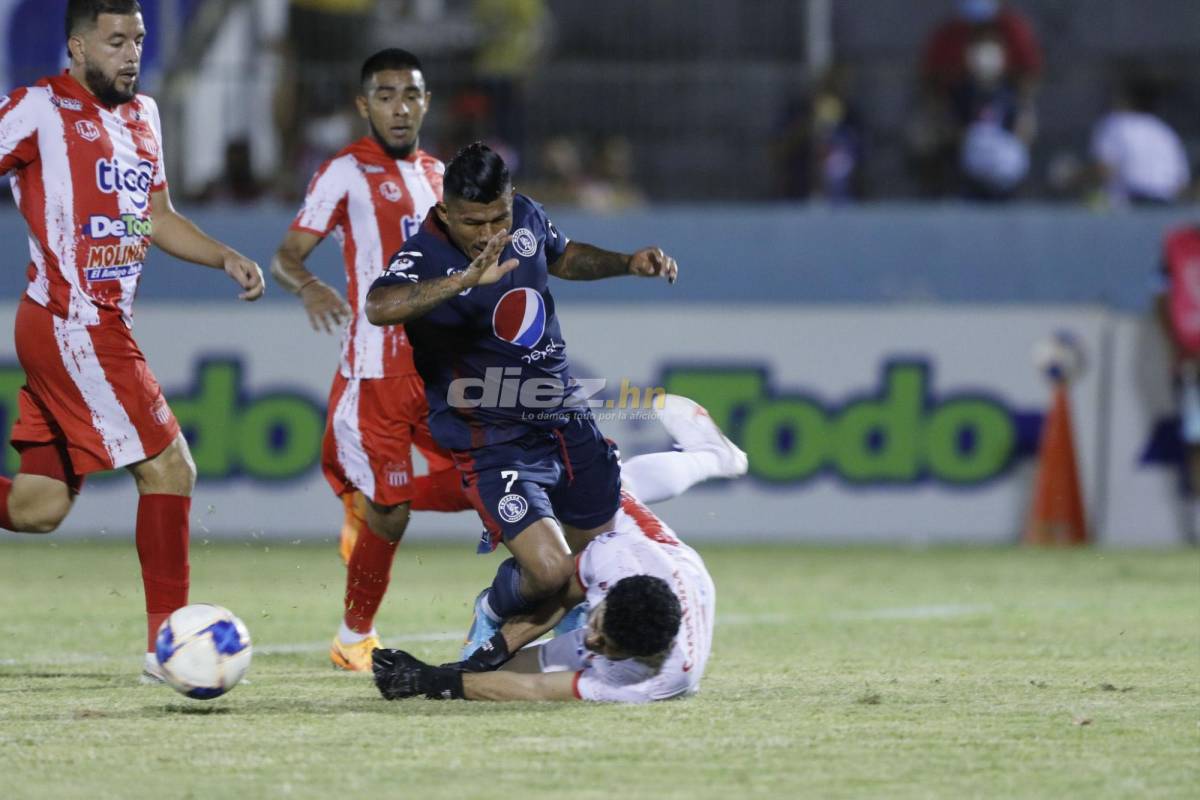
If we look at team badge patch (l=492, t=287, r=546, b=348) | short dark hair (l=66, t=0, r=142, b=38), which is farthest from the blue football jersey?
short dark hair (l=66, t=0, r=142, b=38)

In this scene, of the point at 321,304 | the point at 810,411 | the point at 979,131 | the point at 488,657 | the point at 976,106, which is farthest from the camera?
the point at 976,106

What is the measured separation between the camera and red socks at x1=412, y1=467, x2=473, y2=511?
7.96m

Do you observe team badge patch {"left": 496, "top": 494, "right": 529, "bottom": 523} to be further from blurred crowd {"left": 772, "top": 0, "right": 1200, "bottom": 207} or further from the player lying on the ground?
blurred crowd {"left": 772, "top": 0, "right": 1200, "bottom": 207}

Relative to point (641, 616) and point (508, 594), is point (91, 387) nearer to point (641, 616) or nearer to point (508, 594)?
point (508, 594)

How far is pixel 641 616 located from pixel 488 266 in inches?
50.7

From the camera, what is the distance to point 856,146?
1480cm

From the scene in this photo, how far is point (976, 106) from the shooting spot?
14.7 meters

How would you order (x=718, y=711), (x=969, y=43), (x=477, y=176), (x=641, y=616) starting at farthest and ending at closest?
(x=969, y=43), (x=477, y=176), (x=718, y=711), (x=641, y=616)

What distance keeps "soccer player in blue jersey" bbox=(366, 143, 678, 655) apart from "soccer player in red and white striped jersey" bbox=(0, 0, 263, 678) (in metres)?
0.71

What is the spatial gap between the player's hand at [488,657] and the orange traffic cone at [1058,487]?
282 inches

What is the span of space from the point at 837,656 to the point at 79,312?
3333 millimetres

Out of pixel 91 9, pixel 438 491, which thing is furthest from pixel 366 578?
pixel 91 9

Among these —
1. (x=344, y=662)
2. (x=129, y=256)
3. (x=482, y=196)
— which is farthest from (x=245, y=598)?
(x=482, y=196)

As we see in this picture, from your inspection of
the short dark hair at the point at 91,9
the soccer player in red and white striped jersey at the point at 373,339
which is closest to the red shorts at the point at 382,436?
the soccer player in red and white striped jersey at the point at 373,339
